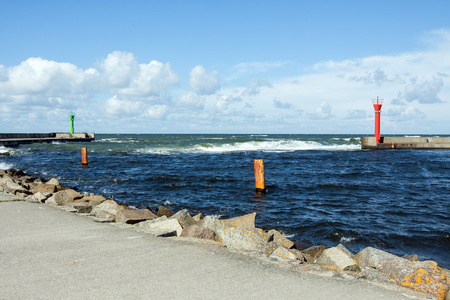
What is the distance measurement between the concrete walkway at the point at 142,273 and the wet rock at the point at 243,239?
1.32 feet

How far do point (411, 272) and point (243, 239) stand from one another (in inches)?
85.6

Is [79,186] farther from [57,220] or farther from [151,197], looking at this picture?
[57,220]

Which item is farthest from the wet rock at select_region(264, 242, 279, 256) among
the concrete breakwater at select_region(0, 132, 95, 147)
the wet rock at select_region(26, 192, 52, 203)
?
the concrete breakwater at select_region(0, 132, 95, 147)

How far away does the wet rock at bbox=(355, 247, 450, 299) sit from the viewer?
3767 mm

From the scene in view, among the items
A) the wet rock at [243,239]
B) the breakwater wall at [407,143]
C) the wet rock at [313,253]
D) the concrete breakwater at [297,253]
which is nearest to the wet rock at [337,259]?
the concrete breakwater at [297,253]

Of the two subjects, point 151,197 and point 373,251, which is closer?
point 373,251

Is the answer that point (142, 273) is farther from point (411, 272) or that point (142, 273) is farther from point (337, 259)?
point (411, 272)

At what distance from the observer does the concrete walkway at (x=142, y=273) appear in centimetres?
329

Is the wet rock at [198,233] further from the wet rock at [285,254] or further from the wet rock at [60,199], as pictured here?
the wet rock at [60,199]

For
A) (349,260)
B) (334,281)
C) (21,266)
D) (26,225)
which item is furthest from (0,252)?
(349,260)

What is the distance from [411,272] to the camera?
413 centimetres

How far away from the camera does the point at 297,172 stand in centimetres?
1867

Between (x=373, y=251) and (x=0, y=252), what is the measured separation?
4.93m

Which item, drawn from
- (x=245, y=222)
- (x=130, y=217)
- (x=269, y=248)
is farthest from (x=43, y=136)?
(x=269, y=248)
